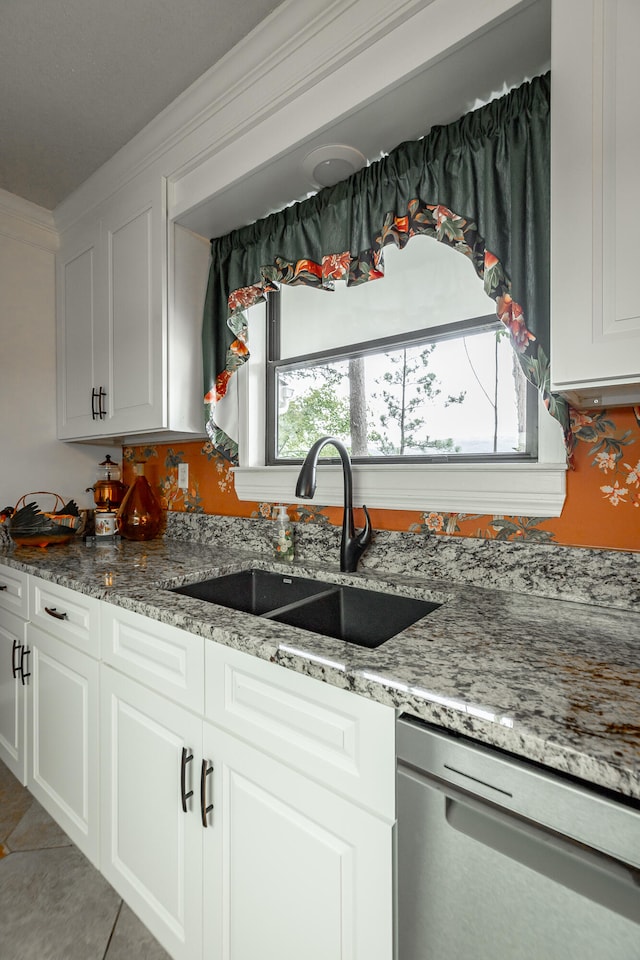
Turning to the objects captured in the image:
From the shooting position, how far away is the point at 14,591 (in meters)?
1.72

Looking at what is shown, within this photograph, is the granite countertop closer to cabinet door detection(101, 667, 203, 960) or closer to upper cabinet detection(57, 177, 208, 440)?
cabinet door detection(101, 667, 203, 960)

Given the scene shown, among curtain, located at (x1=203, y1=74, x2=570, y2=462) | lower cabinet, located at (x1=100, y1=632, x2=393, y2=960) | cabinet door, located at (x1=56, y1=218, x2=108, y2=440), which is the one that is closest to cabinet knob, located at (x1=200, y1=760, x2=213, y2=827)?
lower cabinet, located at (x1=100, y1=632, x2=393, y2=960)

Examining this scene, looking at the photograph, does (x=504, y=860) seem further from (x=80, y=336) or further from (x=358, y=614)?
(x=80, y=336)

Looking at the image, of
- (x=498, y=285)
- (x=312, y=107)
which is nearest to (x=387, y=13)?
(x=312, y=107)

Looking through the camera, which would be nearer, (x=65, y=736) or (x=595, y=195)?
(x=595, y=195)

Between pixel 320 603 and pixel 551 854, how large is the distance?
81 cm

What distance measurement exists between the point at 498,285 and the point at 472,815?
109 centimetres

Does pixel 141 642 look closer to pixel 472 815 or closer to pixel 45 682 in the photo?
pixel 45 682

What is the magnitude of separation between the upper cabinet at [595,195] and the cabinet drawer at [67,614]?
52.9 inches

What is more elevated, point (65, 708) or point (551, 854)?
point (551, 854)

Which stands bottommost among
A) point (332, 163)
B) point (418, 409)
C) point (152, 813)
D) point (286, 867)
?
point (152, 813)

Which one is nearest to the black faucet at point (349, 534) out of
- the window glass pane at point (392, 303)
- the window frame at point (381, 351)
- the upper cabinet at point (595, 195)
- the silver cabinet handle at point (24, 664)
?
the window frame at point (381, 351)

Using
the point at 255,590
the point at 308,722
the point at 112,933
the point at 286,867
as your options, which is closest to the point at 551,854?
the point at 308,722

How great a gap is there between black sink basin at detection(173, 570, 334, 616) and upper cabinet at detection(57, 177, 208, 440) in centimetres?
65
